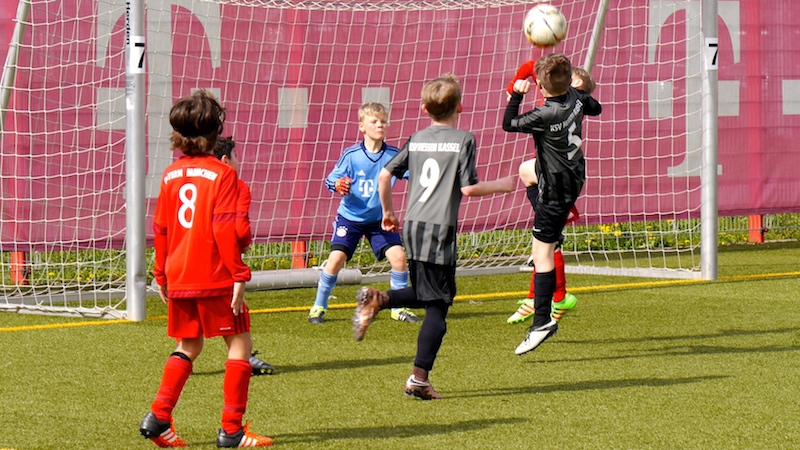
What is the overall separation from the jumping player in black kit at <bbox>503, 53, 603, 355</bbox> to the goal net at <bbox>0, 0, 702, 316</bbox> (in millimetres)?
3320

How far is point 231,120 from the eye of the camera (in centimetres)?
1029

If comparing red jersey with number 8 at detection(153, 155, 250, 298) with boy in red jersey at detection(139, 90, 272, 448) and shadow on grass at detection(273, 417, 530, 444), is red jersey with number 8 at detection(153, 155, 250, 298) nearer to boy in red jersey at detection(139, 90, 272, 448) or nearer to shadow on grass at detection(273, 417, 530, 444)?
boy in red jersey at detection(139, 90, 272, 448)

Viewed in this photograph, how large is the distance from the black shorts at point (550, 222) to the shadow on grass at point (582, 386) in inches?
46.4

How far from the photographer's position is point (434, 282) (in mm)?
5574

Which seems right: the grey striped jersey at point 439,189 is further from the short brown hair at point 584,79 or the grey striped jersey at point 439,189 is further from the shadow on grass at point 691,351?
the short brown hair at point 584,79

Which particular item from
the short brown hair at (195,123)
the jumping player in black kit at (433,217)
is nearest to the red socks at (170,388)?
the short brown hair at (195,123)

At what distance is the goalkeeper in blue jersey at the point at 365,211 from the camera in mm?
7988

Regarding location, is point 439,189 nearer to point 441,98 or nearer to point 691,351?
point 441,98

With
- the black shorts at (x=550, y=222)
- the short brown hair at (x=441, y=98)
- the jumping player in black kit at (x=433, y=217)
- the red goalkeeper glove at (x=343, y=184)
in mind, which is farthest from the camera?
the red goalkeeper glove at (x=343, y=184)

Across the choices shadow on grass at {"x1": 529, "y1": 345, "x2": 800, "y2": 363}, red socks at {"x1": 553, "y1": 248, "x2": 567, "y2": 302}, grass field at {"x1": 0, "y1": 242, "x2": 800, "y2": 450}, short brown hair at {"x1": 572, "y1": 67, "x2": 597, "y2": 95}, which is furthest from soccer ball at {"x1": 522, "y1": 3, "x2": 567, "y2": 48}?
shadow on grass at {"x1": 529, "y1": 345, "x2": 800, "y2": 363}

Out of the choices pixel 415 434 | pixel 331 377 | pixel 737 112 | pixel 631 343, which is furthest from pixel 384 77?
pixel 415 434

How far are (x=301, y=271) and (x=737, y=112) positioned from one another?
16.7ft

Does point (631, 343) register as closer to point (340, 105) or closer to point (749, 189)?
point (340, 105)

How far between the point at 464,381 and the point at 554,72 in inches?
69.7
